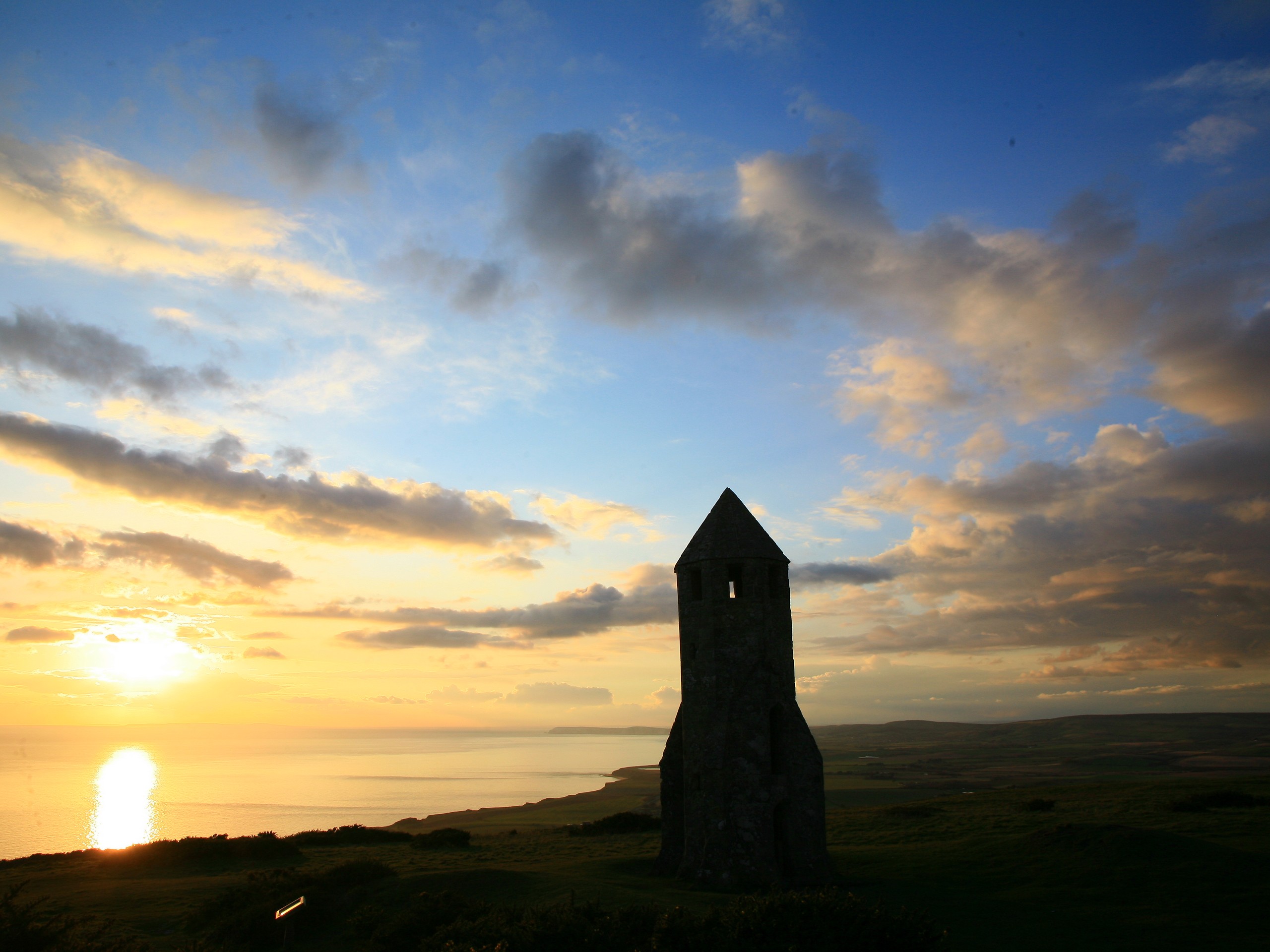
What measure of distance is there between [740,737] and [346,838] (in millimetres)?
22220

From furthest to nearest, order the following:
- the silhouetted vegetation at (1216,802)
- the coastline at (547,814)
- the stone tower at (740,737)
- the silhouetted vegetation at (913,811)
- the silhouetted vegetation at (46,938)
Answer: the coastline at (547,814)
the silhouetted vegetation at (913,811)
the silhouetted vegetation at (1216,802)
the stone tower at (740,737)
the silhouetted vegetation at (46,938)

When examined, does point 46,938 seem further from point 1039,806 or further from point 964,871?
point 1039,806

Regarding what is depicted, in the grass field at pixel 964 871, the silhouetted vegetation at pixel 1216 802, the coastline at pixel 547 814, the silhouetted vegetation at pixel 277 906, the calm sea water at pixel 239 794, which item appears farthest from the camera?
the calm sea water at pixel 239 794

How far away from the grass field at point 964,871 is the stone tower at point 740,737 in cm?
137

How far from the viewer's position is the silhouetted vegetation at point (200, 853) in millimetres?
26953

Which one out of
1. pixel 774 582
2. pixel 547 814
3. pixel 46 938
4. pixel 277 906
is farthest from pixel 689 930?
pixel 547 814

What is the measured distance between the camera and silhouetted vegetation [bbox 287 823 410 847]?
108ft

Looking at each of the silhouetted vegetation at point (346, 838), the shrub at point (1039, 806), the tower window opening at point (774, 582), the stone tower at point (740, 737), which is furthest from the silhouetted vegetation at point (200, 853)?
the shrub at point (1039, 806)

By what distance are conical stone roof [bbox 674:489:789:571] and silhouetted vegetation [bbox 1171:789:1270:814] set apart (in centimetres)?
2208

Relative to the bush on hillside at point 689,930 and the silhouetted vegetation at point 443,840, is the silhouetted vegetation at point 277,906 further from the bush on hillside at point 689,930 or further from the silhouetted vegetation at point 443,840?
the silhouetted vegetation at point 443,840

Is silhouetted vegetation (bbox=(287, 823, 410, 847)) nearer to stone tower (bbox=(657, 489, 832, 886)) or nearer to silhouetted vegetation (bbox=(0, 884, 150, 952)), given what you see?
stone tower (bbox=(657, 489, 832, 886))

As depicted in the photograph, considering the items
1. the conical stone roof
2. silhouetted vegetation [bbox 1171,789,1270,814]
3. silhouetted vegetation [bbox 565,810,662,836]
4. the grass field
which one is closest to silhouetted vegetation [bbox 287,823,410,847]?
the grass field

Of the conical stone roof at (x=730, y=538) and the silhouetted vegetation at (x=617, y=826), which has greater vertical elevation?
the conical stone roof at (x=730, y=538)

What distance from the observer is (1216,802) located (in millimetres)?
31562
